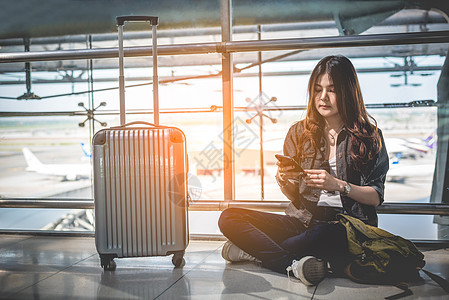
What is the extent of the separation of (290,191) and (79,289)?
30.0 inches

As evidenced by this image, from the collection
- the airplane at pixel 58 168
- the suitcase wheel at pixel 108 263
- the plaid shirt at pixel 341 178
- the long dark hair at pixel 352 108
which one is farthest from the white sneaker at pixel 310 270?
the airplane at pixel 58 168

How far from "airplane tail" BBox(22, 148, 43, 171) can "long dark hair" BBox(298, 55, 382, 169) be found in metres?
9.73

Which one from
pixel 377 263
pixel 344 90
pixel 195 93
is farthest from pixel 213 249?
pixel 195 93

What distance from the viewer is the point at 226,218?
1.61m

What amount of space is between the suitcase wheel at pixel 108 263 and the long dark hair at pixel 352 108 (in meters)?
0.90

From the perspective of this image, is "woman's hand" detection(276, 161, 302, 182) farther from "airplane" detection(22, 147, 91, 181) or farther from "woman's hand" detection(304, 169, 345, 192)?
"airplane" detection(22, 147, 91, 181)

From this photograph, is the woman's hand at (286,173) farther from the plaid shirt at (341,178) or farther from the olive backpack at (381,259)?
the olive backpack at (381,259)

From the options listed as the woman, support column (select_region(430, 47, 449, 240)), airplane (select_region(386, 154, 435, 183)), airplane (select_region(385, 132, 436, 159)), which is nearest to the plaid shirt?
the woman

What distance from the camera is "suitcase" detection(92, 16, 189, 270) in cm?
149

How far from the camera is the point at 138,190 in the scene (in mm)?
1495

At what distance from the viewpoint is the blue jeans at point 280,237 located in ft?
4.59

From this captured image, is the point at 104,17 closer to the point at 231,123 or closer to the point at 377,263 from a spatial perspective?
the point at 231,123

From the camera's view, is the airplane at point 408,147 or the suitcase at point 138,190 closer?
the suitcase at point 138,190

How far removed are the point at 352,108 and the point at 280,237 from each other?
522 mm
